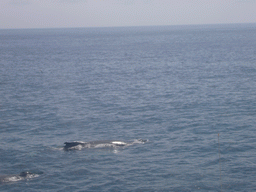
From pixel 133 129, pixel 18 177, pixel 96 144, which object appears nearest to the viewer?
pixel 18 177

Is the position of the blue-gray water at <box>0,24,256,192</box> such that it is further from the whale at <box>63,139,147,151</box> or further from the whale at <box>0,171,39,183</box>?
the whale at <box>63,139,147,151</box>

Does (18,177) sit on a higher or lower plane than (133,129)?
lower

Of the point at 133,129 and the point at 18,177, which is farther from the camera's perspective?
the point at 133,129

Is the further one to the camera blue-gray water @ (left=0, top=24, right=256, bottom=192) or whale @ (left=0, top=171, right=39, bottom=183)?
blue-gray water @ (left=0, top=24, right=256, bottom=192)

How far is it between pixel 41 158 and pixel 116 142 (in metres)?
6.91

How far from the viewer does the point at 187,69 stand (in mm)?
82875

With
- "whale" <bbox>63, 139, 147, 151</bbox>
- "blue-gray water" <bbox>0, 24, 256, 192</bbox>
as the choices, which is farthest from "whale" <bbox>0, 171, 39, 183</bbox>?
"whale" <bbox>63, 139, 147, 151</bbox>

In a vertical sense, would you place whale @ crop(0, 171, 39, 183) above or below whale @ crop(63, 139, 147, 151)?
below

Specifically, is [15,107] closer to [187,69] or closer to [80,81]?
[80,81]

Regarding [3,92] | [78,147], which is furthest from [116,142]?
[3,92]

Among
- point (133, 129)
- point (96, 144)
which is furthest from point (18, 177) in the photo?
point (133, 129)

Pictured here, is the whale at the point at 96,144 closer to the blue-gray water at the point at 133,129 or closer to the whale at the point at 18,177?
the blue-gray water at the point at 133,129

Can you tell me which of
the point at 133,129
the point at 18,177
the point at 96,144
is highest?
the point at 96,144

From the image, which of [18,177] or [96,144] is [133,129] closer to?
[96,144]
